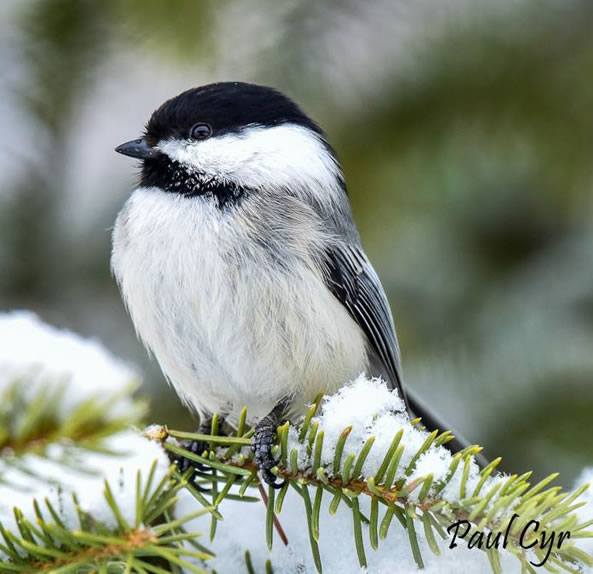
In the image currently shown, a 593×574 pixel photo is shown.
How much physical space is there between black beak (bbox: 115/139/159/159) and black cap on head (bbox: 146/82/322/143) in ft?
0.10

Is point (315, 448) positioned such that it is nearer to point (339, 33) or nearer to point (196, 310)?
point (196, 310)

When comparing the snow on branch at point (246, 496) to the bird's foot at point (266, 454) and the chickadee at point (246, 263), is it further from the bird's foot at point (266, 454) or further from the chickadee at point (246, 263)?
the chickadee at point (246, 263)

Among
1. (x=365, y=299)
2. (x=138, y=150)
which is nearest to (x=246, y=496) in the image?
(x=365, y=299)

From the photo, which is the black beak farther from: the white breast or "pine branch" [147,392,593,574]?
"pine branch" [147,392,593,574]

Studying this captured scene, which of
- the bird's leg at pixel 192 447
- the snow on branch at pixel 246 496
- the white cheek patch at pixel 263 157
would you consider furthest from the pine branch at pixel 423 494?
the white cheek patch at pixel 263 157

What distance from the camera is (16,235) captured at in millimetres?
1968

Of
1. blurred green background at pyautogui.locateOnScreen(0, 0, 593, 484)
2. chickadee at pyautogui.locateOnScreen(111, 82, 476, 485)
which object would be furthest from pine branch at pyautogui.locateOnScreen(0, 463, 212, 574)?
blurred green background at pyautogui.locateOnScreen(0, 0, 593, 484)

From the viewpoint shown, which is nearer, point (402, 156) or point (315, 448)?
point (315, 448)

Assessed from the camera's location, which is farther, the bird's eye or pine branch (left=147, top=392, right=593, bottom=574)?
the bird's eye

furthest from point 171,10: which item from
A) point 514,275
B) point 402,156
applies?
point 514,275

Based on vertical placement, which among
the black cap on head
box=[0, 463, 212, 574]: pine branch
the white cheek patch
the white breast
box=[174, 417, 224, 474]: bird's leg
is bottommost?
box=[0, 463, 212, 574]: pine branch

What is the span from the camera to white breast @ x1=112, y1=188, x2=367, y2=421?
1.41 meters

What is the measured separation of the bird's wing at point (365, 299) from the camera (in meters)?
1.60

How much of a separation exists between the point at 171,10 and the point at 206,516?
1.16m
